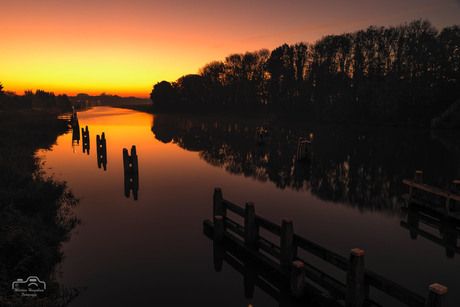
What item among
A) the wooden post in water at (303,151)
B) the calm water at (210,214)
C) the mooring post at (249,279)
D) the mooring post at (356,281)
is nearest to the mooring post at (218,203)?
the calm water at (210,214)

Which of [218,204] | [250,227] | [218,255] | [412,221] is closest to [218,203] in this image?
[218,204]

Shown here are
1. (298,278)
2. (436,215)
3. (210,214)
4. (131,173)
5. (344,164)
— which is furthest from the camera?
(344,164)

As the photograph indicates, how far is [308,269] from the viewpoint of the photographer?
8.75 meters

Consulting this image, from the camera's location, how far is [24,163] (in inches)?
933

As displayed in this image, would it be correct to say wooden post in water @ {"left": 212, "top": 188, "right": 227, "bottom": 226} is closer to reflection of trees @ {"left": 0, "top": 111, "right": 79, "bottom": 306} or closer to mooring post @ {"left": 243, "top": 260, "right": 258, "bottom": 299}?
mooring post @ {"left": 243, "top": 260, "right": 258, "bottom": 299}

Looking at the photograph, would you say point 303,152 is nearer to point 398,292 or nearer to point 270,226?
point 270,226

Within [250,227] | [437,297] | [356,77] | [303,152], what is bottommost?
[250,227]

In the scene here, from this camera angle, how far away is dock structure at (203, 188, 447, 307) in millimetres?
6699

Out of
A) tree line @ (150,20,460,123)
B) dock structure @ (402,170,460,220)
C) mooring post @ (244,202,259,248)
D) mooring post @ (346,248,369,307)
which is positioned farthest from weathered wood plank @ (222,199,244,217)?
tree line @ (150,20,460,123)

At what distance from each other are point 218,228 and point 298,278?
4550 mm

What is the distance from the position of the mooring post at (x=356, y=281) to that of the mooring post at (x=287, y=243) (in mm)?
2115

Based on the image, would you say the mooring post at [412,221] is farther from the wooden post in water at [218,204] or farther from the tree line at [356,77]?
the tree line at [356,77]

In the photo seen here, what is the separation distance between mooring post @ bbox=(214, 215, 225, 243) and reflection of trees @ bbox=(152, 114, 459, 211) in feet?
30.8

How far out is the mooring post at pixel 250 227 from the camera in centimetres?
1078
